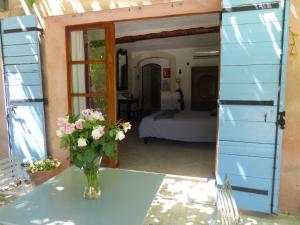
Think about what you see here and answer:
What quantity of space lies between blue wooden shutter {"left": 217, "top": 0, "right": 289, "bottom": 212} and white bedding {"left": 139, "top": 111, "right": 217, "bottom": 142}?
6.96ft

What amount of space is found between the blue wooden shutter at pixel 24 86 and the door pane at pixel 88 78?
0.48 m

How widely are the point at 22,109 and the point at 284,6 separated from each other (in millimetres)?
3443

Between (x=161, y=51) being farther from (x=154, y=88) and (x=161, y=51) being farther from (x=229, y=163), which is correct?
(x=229, y=163)

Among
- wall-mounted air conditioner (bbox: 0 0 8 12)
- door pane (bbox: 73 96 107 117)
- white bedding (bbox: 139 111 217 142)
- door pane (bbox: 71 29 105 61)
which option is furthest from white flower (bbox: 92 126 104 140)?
white bedding (bbox: 139 111 217 142)

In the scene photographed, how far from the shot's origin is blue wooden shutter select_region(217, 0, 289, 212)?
8.00 feet

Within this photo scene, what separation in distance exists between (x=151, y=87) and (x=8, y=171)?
24.0ft

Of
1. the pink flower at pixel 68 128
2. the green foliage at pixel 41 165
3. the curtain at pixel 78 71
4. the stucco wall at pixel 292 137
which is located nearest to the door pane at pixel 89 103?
the curtain at pixel 78 71

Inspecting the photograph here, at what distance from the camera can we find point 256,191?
263 cm

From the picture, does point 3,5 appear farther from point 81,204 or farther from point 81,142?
point 81,204

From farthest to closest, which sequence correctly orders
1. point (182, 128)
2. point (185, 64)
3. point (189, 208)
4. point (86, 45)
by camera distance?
point (185, 64)
point (182, 128)
point (86, 45)
point (189, 208)

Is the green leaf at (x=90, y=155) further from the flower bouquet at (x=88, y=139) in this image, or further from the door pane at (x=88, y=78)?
the door pane at (x=88, y=78)

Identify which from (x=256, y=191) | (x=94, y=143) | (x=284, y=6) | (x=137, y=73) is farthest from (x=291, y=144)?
(x=137, y=73)

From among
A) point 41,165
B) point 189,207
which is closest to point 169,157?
point 189,207

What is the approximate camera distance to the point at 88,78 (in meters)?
3.66
